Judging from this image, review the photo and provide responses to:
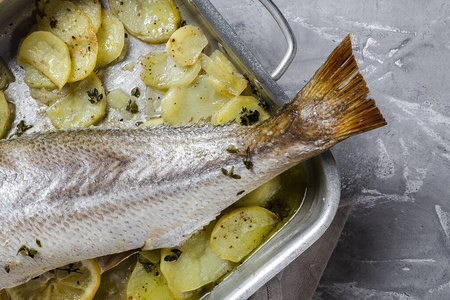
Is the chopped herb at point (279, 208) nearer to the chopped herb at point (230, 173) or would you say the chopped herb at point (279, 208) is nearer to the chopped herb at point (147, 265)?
the chopped herb at point (230, 173)

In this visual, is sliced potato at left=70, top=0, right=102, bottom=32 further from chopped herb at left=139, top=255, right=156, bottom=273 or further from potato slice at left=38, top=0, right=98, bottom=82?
chopped herb at left=139, top=255, right=156, bottom=273

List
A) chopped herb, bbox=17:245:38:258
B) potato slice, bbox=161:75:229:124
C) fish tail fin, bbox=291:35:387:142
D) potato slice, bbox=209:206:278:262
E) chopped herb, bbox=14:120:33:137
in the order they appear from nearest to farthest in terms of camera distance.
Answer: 1. fish tail fin, bbox=291:35:387:142
2. chopped herb, bbox=17:245:38:258
3. potato slice, bbox=209:206:278:262
4. potato slice, bbox=161:75:229:124
5. chopped herb, bbox=14:120:33:137

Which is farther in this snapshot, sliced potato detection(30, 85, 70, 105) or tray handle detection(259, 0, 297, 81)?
sliced potato detection(30, 85, 70, 105)

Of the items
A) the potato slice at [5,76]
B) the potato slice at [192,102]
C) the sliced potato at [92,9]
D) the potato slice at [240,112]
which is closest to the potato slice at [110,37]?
the sliced potato at [92,9]

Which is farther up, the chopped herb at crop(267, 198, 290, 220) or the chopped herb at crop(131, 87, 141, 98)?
the chopped herb at crop(131, 87, 141, 98)

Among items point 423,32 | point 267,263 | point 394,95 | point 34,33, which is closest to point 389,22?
point 423,32

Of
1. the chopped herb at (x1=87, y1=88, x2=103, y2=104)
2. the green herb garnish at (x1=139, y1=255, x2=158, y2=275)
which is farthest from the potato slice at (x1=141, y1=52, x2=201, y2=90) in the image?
the green herb garnish at (x1=139, y1=255, x2=158, y2=275)

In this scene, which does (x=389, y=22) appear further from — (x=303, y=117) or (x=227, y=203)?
(x=227, y=203)
